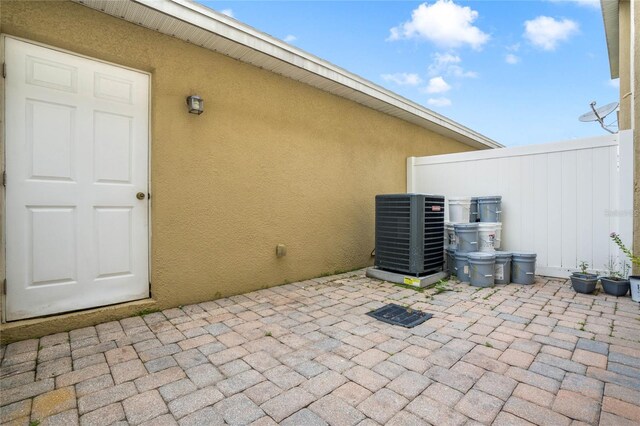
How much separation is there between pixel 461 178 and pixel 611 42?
14.6 ft

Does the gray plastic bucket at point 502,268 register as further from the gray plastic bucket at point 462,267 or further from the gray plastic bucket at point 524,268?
the gray plastic bucket at point 462,267

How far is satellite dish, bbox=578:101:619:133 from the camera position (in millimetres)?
6184

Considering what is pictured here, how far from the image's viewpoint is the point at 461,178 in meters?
5.32

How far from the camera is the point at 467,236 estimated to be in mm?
4254

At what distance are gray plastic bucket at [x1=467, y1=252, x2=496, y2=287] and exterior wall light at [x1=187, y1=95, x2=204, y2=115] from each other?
3.83 metres

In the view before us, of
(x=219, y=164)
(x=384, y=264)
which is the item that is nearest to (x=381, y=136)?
(x=384, y=264)

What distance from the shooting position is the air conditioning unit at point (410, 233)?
3.98 meters

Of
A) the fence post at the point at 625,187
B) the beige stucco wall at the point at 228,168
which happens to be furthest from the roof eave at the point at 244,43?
the fence post at the point at 625,187

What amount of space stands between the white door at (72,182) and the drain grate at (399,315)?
2365 millimetres

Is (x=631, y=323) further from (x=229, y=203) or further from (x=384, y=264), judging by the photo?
(x=229, y=203)

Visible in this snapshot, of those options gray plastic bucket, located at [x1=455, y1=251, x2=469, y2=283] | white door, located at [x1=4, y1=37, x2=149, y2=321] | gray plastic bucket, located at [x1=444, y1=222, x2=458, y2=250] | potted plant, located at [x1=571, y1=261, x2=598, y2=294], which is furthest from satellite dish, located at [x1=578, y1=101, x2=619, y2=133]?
white door, located at [x1=4, y1=37, x2=149, y2=321]

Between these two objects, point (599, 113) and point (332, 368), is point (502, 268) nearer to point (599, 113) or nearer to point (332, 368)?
point (332, 368)

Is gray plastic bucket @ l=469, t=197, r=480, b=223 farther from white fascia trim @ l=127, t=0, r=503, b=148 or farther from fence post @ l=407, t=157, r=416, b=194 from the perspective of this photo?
white fascia trim @ l=127, t=0, r=503, b=148

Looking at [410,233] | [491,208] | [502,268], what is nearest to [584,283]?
[502,268]
